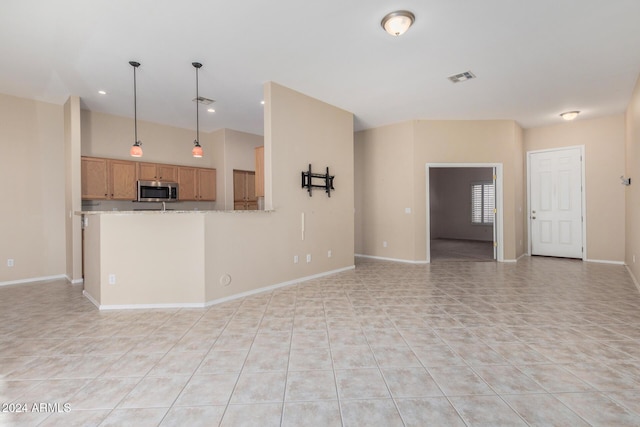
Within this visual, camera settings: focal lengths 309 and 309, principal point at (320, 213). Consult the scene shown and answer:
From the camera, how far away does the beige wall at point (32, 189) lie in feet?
15.8

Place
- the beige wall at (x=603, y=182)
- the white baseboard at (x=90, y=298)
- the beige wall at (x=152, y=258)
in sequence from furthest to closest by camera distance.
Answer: the beige wall at (x=603, y=182)
the white baseboard at (x=90, y=298)
the beige wall at (x=152, y=258)

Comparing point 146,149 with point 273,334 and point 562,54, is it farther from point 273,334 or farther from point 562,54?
point 562,54

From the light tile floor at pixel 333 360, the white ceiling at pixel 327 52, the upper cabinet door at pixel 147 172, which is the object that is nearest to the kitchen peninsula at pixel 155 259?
the light tile floor at pixel 333 360

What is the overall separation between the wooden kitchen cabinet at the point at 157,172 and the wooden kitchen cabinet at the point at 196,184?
144mm

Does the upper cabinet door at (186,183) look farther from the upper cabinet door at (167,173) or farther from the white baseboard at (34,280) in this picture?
the white baseboard at (34,280)

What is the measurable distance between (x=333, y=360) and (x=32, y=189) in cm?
567

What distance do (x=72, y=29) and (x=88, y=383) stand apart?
3.22 metres

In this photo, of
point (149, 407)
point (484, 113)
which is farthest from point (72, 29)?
point (484, 113)

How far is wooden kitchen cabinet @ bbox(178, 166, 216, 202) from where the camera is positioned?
21.9 feet

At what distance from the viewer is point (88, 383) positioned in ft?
6.70

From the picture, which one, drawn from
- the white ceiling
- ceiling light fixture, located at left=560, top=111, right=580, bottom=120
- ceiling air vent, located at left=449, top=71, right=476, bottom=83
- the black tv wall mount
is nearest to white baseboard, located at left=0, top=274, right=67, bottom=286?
the white ceiling

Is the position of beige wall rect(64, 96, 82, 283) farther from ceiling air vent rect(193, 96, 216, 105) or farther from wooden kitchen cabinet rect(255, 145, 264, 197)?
wooden kitchen cabinet rect(255, 145, 264, 197)

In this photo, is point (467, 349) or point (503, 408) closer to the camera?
point (503, 408)

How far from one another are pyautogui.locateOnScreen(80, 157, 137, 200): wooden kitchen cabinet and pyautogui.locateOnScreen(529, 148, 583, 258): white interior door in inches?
332
